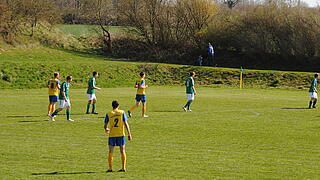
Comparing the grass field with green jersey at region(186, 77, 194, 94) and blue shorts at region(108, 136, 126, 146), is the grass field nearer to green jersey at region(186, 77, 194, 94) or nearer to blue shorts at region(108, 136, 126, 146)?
blue shorts at region(108, 136, 126, 146)

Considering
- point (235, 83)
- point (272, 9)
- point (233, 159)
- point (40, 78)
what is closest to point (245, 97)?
point (235, 83)

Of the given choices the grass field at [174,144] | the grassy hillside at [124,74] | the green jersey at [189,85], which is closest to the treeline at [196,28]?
the grassy hillside at [124,74]

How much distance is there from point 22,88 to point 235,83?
19281mm

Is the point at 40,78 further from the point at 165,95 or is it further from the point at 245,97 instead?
the point at 245,97

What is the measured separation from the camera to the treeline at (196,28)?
5722 centimetres

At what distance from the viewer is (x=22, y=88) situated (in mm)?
41688

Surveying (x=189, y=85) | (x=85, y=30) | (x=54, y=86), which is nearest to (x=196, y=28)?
(x=85, y=30)

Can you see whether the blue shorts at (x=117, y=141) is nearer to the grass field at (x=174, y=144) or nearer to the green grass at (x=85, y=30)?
the grass field at (x=174, y=144)

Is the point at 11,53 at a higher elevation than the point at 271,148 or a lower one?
higher

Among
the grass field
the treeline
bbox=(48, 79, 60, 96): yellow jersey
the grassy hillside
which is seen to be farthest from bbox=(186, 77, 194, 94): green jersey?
the treeline

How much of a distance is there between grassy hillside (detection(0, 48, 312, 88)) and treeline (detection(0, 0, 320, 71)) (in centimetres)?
893

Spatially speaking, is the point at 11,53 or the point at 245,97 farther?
the point at 11,53

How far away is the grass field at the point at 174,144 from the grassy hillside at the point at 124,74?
14.8 m

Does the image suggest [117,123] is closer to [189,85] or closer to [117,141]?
[117,141]
